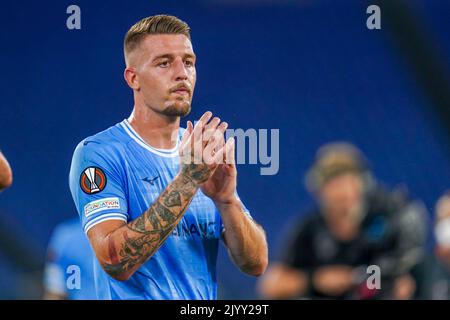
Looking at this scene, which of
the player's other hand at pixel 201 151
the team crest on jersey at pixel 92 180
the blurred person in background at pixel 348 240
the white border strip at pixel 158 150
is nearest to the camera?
the player's other hand at pixel 201 151

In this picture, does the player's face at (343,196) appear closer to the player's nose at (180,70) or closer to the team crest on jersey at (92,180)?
the player's nose at (180,70)

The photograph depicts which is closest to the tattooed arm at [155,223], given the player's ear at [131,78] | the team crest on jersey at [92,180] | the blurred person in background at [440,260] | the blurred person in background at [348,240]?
the team crest on jersey at [92,180]

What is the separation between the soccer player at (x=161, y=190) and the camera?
125 inches

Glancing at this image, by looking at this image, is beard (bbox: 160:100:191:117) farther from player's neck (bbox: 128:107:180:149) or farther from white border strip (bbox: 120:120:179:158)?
white border strip (bbox: 120:120:179:158)

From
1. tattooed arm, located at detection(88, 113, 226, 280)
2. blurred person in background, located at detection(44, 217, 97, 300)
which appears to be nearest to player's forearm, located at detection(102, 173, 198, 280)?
tattooed arm, located at detection(88, 113, 226, 280)

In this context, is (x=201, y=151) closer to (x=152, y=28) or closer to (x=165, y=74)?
(x=165, y=74)

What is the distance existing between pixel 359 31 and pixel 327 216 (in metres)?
0.81

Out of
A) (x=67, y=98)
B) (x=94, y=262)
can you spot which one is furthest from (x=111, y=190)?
(x=67, y=98)

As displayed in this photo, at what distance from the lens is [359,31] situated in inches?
142

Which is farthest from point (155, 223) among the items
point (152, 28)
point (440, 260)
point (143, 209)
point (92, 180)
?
point (440, 260)

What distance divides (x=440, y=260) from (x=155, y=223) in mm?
1300

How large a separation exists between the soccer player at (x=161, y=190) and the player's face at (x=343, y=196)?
12.6 inches

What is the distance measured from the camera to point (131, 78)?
350cm

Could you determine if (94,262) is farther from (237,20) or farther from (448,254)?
(448,254)
